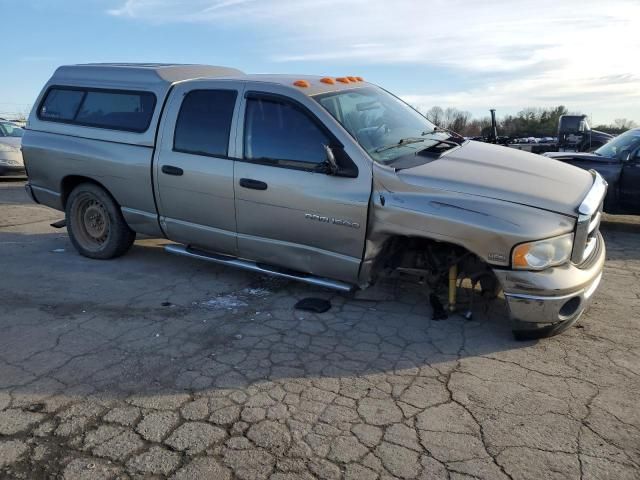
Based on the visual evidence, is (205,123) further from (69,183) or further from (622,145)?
(622,145)

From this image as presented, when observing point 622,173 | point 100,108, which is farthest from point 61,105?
point 622,173

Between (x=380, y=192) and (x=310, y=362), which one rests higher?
(x=380, y=192)

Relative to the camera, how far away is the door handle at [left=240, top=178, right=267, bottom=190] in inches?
180

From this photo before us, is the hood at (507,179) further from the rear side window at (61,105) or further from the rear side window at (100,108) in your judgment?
the rear side window at (61,105)

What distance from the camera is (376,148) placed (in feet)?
14.3

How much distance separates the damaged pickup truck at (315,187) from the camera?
3746mm

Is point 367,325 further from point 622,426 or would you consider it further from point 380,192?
point 622,426

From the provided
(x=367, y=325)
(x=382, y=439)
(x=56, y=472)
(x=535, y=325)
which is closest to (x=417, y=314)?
(x=367, y=325)

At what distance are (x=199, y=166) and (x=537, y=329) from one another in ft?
10.7

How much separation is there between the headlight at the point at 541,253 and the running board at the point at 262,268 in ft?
4.60

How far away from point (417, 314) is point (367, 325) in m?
0.50

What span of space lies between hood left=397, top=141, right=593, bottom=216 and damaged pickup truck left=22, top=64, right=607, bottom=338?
1cm

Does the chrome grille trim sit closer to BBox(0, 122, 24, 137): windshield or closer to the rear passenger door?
the rear passenger door

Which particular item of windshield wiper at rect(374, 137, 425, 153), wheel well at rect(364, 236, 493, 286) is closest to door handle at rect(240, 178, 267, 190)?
windshield wiper at rect(374, 137, 425, 153)
